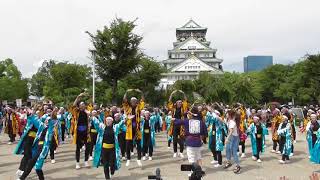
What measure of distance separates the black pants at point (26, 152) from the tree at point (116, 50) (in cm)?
1654

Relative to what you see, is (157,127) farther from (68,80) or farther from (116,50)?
(68,80)

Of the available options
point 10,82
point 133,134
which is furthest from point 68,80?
point 133,134

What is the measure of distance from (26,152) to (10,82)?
5537 cm

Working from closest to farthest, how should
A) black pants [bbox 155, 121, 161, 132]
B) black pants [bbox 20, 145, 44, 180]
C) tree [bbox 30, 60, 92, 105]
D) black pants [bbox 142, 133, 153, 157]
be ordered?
black pants [bbox 20, 145, 44, 180] < black pants [bbox 142, 133, 153, 157] < black pants [bbox 155, 121, 161, 132] < tree [bbox 30, 60, 92, 105]

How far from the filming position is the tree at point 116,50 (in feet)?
91.6

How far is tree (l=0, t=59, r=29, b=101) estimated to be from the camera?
62.2 metres

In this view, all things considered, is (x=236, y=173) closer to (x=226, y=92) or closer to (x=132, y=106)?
(x=132, y=106)

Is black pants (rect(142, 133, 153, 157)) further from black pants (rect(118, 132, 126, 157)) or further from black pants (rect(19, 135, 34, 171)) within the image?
black pants (rect(19, 135, 34, 171))

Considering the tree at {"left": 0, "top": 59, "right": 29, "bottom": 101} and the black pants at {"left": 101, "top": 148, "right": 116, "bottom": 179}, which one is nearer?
the black pants at {"left": 101, "top": 148, "right": 116, "bottom": 179}

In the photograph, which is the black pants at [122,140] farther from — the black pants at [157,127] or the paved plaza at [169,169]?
the black pants at [157,127]

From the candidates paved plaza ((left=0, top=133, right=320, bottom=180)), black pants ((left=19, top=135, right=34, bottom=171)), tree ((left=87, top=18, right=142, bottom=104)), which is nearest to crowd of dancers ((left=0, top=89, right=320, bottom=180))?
black pants ((left=19, top=135, right=34, bottom=171))

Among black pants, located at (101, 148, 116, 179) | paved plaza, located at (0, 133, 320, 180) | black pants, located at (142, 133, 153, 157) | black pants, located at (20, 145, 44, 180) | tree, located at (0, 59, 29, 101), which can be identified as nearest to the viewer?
black pants, located at (20, 145, 44, 180)

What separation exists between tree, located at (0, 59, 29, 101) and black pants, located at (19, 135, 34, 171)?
53.4 m

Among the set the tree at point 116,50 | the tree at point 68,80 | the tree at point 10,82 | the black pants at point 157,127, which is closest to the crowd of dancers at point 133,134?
the black pants at point 157,127
